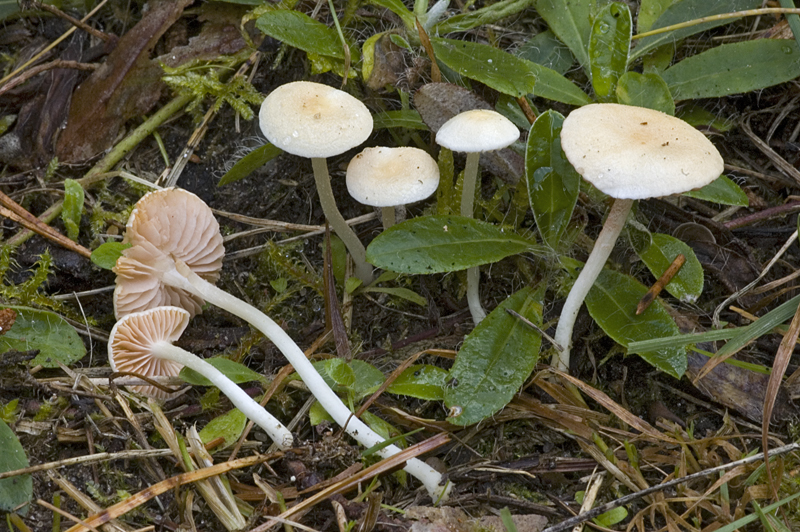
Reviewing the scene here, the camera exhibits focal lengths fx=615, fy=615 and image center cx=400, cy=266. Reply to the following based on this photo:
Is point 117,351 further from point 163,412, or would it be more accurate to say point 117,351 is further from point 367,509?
point 367,509

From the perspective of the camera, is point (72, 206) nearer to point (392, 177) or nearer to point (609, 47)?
point (392, 177)

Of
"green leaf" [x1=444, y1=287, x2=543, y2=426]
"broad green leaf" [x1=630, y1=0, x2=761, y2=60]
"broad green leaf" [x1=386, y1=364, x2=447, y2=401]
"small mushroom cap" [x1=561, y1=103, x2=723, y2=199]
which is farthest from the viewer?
"broad green leaf" [x1=630, y1=0, x2=761, y2=60]

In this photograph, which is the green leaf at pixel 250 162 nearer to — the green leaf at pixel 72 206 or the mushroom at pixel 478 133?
the green leaf at pixel 72 206

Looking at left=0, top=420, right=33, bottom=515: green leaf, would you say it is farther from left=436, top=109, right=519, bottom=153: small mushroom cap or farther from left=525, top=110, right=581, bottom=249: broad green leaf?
left=525, top=110, right=581, bottom=249: broad green leaf

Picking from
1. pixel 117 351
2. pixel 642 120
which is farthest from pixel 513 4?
pixel 117 351

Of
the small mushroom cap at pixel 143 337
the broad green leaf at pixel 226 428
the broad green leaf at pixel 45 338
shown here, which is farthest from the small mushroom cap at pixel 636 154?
the broad green leaf at pixel 45 338

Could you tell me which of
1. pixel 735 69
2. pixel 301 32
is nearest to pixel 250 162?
pixel 301 32

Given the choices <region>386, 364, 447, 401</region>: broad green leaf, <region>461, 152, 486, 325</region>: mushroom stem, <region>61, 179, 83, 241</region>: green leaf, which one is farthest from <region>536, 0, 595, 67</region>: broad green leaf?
<region>61, 179, 83, 241</region>: green leaf
